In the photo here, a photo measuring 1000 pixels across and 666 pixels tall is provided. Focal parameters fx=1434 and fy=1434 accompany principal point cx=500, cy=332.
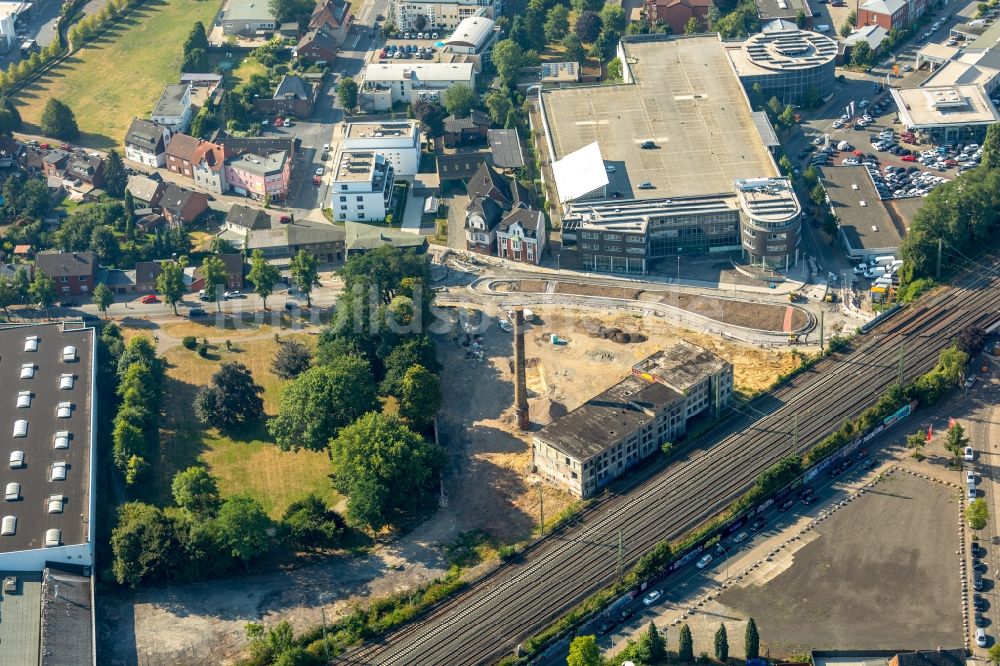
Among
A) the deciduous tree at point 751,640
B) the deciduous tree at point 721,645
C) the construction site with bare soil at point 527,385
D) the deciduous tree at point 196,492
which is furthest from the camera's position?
the construction site with bare soil at point 527,385

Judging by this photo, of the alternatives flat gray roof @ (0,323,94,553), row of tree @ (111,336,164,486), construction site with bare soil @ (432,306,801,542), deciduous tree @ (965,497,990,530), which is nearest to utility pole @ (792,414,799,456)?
construction site with bare soil @ (432,306,801,542)

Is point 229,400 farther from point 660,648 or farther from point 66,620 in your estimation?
point 660,648

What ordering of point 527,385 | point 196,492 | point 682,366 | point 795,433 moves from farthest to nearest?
1. point 527,385
2. point 682,366
3. point 795,433
4. point 196,492

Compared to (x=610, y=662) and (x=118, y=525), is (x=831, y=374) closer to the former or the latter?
(x=610, y=662)

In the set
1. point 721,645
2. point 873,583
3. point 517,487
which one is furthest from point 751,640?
point 517,487

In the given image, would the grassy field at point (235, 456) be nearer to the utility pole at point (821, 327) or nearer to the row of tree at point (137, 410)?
the row of tree at point (137, 410)

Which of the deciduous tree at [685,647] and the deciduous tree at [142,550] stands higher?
the deciduous tree at [142,550]

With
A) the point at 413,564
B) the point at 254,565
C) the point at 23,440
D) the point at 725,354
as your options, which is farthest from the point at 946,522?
the point at 23,440

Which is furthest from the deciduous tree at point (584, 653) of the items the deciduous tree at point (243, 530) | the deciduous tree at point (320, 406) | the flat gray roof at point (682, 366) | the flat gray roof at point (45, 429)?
the flat gray roof at point (45, 429)
